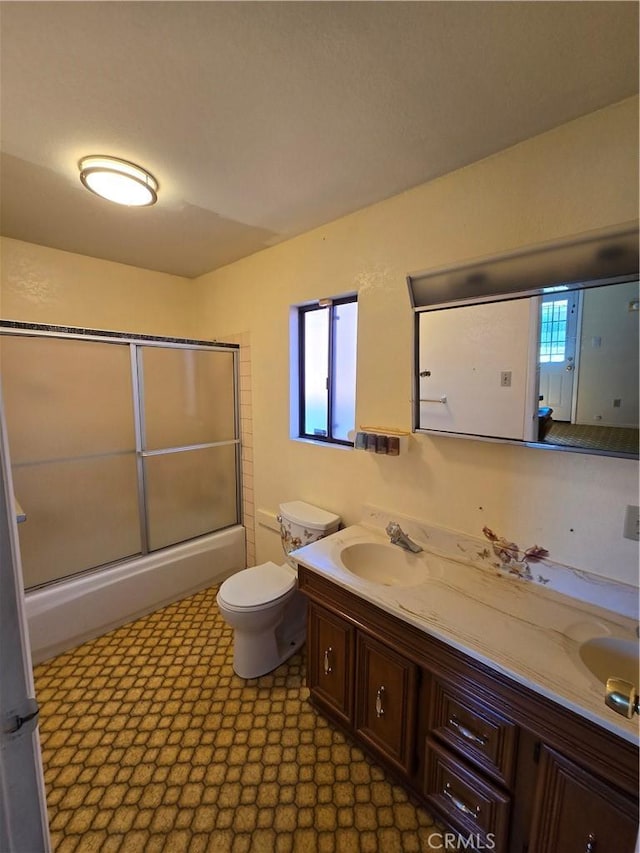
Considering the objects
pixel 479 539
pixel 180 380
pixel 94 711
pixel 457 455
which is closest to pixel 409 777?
pixel 479 539

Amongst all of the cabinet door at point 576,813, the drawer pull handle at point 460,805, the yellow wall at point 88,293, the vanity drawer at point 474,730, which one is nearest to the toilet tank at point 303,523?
the vanity drawer at point 474,730

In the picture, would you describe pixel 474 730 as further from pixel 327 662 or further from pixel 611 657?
pixel 327 662

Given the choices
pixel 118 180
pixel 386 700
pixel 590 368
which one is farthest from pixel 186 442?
pixel 590 368

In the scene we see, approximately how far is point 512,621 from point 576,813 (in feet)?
1.38

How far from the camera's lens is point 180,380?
8.27 feet

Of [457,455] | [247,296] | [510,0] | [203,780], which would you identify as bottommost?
[203,780]

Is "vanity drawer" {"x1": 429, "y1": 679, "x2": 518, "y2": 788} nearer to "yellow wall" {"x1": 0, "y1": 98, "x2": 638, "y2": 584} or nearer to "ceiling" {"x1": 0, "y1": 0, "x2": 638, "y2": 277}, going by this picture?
"yellow wall" {"x1": 0, "y1": 98, "x2": 638, "y2": 584}

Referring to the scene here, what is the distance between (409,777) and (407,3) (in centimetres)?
229

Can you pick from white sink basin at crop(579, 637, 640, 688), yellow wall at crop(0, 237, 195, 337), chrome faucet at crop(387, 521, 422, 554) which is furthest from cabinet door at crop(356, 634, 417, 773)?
yellow wall at crop(0, 237, 195, 337)

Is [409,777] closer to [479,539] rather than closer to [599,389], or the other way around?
[479,539]

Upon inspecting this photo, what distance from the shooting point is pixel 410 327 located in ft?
5.25

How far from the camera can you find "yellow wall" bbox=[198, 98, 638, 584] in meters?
1.14

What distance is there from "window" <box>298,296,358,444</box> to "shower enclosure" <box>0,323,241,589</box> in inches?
27.1

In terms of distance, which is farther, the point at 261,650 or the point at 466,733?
the point at 261,650
